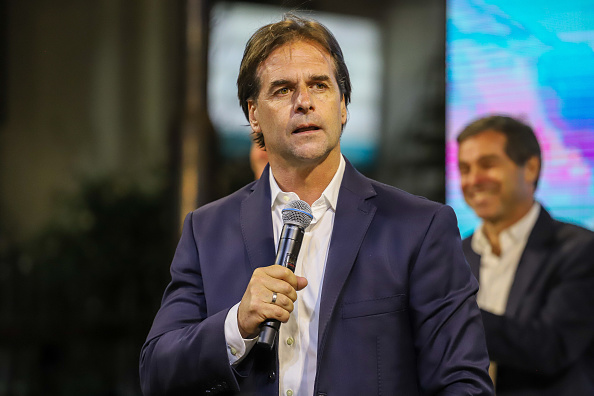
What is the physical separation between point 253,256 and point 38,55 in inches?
183

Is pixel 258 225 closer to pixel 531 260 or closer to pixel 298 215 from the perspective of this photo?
pixel 298 215

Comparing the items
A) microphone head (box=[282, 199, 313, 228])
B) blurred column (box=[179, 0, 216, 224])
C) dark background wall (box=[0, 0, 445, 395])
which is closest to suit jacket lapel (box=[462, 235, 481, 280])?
microphone head (box=[282, 199, 313, 228])

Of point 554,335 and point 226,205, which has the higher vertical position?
point 226,205

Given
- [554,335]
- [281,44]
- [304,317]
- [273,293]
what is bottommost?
[554,335]

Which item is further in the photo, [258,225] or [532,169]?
[532,169]

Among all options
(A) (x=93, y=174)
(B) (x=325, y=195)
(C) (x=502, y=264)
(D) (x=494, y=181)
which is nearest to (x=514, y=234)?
(C) (x=502, y=264)

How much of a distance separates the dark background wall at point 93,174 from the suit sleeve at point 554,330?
247cm

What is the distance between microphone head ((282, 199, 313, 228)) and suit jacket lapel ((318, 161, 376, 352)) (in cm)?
14

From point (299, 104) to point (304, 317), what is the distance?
0.58 meters

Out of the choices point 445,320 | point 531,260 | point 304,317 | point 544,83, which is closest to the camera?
point 445,320

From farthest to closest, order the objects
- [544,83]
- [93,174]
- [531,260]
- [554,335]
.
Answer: [93,174]
[544,83]
[531,260]
[554,335]

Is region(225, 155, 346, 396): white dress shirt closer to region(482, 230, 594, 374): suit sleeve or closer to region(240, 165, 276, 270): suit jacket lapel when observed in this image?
region(240, 165, 276, 270): suit jacket lapel

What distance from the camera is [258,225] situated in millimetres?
1928

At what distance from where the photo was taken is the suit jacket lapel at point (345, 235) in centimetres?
172
